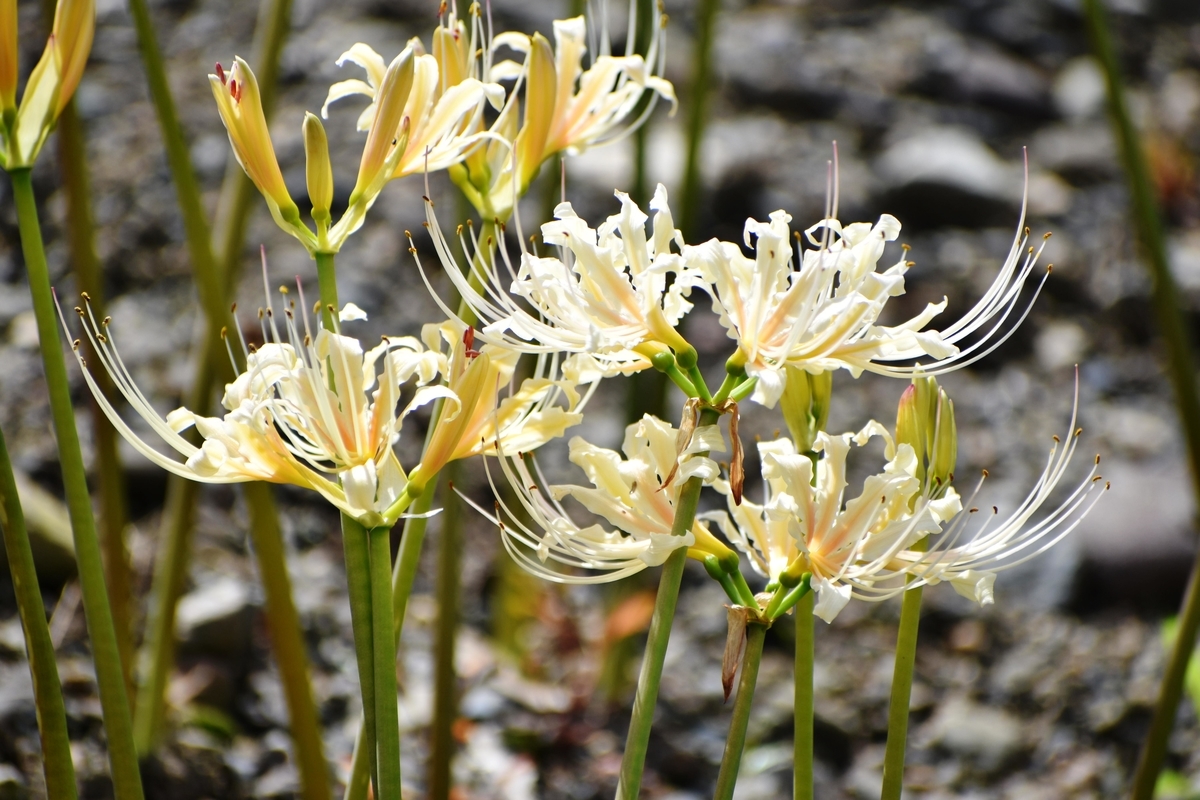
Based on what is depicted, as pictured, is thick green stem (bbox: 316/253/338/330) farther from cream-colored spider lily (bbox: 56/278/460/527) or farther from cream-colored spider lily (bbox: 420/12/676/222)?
cream-colored spider lily (bbox: 420/12/676/222)

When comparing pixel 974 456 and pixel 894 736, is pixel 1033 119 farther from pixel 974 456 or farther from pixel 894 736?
pixel 894 736

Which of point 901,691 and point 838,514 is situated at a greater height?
point 838,514

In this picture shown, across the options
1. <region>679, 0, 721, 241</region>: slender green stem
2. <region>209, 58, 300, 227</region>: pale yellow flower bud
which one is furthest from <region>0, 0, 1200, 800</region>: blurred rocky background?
<region>209, 58, 300, 227</region>: pale yellow flower bud

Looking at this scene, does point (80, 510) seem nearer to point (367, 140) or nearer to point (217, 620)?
point (367, 140)

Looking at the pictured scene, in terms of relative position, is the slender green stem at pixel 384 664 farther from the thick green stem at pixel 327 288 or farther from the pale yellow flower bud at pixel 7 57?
the pale yellow flower bud at pixel 7 57

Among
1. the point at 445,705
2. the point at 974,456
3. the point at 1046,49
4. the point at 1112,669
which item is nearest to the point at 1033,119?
the point at 1046,49

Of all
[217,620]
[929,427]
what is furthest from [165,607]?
[929,427]
